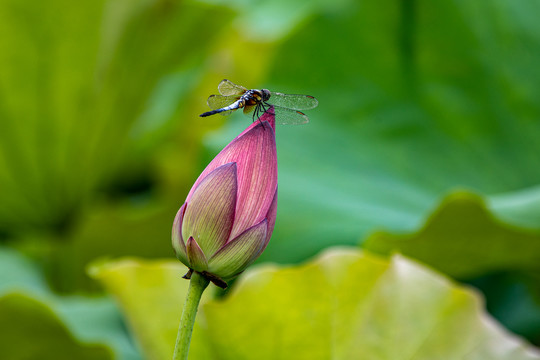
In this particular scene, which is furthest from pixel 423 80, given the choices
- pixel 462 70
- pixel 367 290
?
pixel 367 290

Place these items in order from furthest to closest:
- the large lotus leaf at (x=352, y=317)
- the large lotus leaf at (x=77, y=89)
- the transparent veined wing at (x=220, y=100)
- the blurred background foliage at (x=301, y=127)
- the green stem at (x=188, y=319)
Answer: the large lotus leaf at (x=77, y=89) < the blurred background foliage at (x=301, y=127) < the large lotus leaf at (x=352, y=317) < the transparent veined wing at (x=220, y=100) < the green stem at (x=188, y=319)

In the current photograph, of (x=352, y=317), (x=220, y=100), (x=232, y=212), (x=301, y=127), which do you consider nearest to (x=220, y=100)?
(x=220, y=100)

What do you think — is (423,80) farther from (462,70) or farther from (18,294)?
(18,294)

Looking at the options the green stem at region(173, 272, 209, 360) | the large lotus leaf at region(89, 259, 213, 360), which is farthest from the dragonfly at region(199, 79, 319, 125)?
the large lotus leaf at region(89, 259, 213, 360)

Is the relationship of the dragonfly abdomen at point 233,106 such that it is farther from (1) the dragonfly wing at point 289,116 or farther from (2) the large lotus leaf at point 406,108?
(2) the large lotus leaf at point 406,108

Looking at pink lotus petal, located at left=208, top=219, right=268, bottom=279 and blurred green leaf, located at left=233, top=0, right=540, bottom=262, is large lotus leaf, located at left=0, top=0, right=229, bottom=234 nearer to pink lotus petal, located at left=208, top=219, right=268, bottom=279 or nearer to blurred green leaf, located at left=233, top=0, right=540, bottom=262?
blurred green leaf, located at left=233, top=0, right=540, bottom=262

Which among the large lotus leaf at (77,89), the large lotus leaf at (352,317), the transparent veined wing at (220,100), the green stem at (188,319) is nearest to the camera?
the green stem at (188,319)

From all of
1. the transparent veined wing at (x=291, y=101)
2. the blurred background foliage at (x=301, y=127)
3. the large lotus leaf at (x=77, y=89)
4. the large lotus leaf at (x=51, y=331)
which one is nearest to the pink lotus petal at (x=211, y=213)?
the transparent veined wing at (x=291, y=101)
